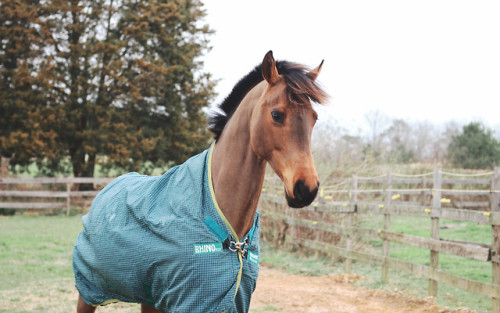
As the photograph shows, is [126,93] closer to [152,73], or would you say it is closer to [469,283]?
[152,73]

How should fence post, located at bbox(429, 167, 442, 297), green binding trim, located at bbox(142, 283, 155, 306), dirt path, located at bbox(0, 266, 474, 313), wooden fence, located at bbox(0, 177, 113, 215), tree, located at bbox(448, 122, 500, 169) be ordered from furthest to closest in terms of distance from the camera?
1. tree, located at bbox(448, 122, 500, 169)
2. wooden fence, located at bbox(0, 177, 113, 215)
3. fence post, located at bbox(429, 167, 442, 297)
4. dirt path, located at bbox(0, 266, 474, 313)
5. green binding trim, located at bbox(142, 283, 155, 306)

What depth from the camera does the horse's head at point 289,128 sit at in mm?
2150

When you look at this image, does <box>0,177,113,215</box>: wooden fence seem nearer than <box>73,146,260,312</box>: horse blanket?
No

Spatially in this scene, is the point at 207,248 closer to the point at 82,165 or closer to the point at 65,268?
the point at 65,268

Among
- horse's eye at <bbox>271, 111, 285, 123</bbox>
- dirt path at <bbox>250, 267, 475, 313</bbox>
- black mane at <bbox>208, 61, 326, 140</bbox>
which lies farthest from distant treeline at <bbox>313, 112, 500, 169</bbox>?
horse's eye at <bbox>271, 111, 285, 123</bbox>

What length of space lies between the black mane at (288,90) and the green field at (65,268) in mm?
3630

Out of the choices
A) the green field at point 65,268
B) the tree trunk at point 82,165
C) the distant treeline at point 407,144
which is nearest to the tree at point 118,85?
the tree trunk at point 82,165

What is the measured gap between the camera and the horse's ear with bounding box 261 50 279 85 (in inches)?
95.0

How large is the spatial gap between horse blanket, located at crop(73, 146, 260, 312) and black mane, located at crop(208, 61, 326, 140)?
0.88ft

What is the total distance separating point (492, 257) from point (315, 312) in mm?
2215

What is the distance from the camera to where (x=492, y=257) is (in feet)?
16.6

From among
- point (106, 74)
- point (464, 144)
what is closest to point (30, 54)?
point (106, 74)

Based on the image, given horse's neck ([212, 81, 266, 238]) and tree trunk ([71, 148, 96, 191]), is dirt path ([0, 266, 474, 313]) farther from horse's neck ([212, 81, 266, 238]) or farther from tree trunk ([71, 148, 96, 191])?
tree trunk ([71, 148, 96, 191])

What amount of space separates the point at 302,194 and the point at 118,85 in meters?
17.3
